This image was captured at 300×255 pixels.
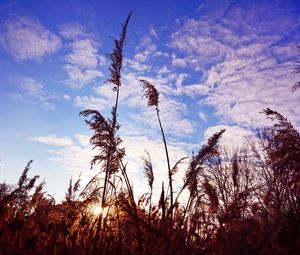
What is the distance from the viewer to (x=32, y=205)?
4.41 meters

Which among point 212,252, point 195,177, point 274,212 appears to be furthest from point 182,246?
point 274,212

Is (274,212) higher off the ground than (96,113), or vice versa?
(96,113)

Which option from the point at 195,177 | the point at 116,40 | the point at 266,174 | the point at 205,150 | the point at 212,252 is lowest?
the point at 212,252

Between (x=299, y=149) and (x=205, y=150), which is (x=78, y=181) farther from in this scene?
(x=299, y=149)

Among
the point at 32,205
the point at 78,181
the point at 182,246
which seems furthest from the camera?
the point at 78,181

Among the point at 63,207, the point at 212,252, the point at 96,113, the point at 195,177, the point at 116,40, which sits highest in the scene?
the point at 116,40

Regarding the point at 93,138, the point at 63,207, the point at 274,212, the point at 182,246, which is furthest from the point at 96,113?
the point at 274,212

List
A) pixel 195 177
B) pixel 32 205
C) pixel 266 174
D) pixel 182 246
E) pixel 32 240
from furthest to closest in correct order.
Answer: pixel 266 174, pixel 32 205, pixel 182 246, pixel 195 177, pixel 32 240

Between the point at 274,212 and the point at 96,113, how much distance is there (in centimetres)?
266

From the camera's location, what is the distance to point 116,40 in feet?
15.0

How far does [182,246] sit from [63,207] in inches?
62.4

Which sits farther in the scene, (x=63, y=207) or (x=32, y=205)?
(x=32, y=205)

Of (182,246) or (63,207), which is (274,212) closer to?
(182,246)

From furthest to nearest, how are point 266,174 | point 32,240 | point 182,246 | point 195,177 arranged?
point 266,174 < point 182,246 < point 195,177 < point 32,240
